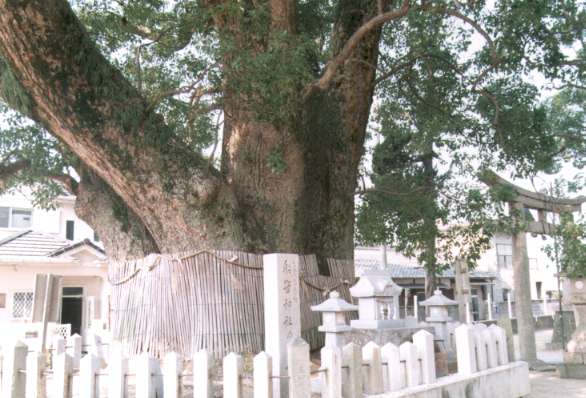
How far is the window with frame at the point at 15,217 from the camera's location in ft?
73.7

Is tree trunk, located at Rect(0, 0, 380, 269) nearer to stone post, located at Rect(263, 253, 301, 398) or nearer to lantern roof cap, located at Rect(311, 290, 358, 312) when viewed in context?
lantern roof cap, located at Rect(311, 290, 358, 312)

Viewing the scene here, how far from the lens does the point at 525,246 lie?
52.1 feet

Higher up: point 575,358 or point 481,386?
point 481,386

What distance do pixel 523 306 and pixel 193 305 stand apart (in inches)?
430

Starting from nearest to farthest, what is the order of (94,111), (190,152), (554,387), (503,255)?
1. (94,111)
2. (190,152)
3. (554,387)
4. (503,255)

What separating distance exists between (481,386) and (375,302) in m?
1.72

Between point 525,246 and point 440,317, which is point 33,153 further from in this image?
point 525,246

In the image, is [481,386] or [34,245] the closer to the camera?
[481,386]

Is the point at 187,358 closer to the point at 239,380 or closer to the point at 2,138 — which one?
the point at 239,380

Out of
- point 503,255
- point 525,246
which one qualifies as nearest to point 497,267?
point 503,255

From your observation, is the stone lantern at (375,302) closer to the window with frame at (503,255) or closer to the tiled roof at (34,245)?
the tiled roof at (34,245)

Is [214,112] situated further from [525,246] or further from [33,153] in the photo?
[525,246]

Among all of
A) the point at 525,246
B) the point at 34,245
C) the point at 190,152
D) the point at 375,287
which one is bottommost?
the point at 375,287

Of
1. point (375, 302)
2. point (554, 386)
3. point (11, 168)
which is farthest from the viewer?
point (554, 386)
